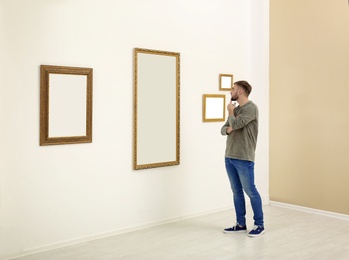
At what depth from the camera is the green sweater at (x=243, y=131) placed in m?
4.73

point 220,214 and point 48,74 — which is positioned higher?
point 48,74

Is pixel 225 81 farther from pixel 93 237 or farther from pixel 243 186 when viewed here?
pixel 93 237

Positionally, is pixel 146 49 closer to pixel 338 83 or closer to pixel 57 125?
pixel 57 125

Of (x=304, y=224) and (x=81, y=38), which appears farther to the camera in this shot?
(x=304, y=224)

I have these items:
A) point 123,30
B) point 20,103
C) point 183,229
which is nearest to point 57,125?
point 20,103

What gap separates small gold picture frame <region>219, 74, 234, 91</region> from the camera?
591 cm

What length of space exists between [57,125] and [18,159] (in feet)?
1.54

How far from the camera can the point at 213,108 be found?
5852 millimetres

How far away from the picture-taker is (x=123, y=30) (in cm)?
491

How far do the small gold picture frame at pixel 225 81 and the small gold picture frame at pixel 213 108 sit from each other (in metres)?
0.12

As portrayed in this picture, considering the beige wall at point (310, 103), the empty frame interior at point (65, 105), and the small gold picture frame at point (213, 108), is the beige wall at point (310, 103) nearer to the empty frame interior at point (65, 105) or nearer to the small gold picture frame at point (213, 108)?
the small gold picture frame at point (213, 108)

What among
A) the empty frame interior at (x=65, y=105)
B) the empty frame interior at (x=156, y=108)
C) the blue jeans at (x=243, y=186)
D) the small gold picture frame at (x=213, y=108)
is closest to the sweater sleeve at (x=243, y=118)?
the blue jeans at (x=243, y=186)

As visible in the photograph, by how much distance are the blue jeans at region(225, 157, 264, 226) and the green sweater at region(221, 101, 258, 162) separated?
0.26 ft

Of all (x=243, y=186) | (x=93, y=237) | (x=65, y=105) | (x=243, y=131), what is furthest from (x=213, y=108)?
(x=93, y=237)
